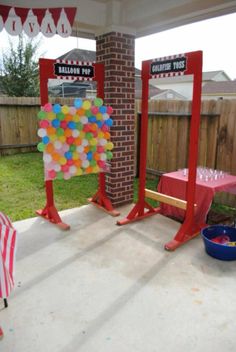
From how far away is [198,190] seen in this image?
3.63 meters

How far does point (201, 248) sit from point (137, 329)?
4.89ft

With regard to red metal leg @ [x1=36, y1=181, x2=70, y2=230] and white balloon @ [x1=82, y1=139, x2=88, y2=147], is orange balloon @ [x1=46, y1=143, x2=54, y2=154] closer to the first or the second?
white balloon @ [x1=82, y1=139, x2=88, y2=147]

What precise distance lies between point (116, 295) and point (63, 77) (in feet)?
8.60

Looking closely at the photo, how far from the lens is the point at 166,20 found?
380 cm

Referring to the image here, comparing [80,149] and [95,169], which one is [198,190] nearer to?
[95,169]

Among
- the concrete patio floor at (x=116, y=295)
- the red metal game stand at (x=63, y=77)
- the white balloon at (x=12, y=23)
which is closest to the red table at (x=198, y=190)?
the concrete patio floor at (x=116, y=295)

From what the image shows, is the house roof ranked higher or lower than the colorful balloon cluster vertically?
higher

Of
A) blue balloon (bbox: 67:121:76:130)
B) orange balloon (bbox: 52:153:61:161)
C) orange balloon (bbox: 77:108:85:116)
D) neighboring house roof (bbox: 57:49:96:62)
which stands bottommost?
orange balloon (bbox: 52:153:61:161)

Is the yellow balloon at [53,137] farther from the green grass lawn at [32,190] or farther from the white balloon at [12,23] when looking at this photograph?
the green grass lawn at [32,190]

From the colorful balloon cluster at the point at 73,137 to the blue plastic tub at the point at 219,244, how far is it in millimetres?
1641

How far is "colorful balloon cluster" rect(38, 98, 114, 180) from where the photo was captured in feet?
11.5

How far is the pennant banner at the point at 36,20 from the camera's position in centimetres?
298

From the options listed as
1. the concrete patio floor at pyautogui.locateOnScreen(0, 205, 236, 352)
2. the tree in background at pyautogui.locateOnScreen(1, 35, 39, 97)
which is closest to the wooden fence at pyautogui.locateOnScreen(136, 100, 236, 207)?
the concrete patio floor at pyautogui.locateOnScreen(0, 205, 236, 352)

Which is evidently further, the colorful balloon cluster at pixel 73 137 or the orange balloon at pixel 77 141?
the orange balloon at pixel 77 141
